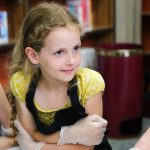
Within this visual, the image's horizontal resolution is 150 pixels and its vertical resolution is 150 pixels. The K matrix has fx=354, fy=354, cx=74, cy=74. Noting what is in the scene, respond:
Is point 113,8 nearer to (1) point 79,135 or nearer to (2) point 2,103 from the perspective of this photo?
(2) point 2,103

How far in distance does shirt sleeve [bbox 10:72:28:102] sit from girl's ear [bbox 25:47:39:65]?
0.39 ft

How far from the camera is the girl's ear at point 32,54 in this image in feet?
4.44

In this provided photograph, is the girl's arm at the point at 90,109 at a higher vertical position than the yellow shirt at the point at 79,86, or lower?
lower

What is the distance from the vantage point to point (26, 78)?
1454mm

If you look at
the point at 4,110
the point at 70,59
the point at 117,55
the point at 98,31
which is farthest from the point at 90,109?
the point at 98,31

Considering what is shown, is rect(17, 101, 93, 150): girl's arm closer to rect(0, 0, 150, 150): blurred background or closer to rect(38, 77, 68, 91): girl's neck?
rect(38, 77, 68, 91): girl's neck

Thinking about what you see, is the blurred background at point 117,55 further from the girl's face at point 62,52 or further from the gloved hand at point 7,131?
the girl's face at point 62,52

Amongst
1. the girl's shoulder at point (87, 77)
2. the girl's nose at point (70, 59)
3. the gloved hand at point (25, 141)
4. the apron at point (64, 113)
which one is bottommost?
the gloved hand at point (25, 141)

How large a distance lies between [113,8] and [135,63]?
769mm

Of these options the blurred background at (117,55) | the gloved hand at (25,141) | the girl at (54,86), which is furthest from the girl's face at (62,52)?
the blurred background at (117,55)

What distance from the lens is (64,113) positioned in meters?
1.38

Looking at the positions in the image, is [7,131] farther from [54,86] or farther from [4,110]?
[54,86]

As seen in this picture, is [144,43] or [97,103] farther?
[144,43]

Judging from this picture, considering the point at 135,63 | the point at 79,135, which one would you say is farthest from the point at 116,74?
the point at 79,135
